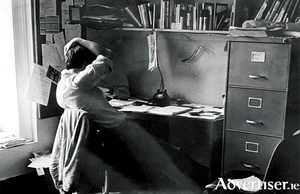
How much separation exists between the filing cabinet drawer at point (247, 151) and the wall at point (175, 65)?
509mm

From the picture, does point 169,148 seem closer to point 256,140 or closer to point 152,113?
point 152,113

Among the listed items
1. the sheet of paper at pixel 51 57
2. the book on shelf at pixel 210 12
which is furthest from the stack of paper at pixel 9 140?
the book on shelf at pixel 210 12

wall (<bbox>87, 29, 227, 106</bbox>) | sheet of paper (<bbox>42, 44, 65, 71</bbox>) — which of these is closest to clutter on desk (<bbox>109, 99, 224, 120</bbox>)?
wall (<bbox>87, 29, 227, 106</bbox>)

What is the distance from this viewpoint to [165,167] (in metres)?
2.73

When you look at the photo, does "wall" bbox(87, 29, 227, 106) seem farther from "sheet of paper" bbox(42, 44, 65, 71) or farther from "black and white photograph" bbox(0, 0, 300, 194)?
"sheet of paper" bbox(42, 44, 65, 71)

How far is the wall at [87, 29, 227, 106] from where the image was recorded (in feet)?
9.46

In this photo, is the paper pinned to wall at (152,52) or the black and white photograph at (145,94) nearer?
the black and white photograph at (145,94)

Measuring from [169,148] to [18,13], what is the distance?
4.25 ft

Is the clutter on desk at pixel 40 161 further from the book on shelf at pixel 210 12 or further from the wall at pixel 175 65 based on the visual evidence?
the book on shelf at pixel 210 12

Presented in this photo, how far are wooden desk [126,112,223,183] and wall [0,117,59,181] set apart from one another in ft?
1.92

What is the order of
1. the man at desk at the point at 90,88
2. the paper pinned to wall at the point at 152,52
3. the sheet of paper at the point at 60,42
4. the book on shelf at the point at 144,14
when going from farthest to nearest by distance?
the paper pinned to wall at the point at 152,52, the book on shelf at the point at 144,14, the sheet of paper at the point at 60,42, the man at desk at the point at 90,88

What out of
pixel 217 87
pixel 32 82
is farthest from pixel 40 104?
pixel 217 87

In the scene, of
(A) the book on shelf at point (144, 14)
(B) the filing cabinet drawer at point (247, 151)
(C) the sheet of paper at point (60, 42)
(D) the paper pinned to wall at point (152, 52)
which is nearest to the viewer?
(B) the filing cabinet drawer at point (247, 151)

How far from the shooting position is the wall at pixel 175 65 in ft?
9.46
